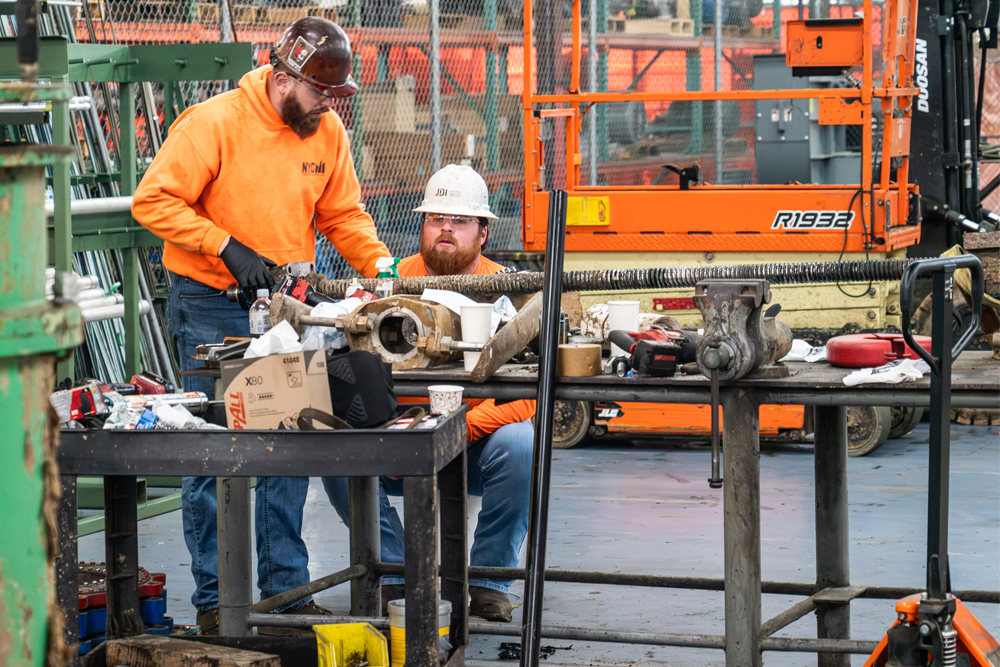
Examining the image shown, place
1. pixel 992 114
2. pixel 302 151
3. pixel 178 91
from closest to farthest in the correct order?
pixel 302 151 < pixel 178 91 < pixel 992 114

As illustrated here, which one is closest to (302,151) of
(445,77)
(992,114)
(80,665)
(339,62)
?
(339,62)

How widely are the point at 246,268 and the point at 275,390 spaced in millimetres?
1153

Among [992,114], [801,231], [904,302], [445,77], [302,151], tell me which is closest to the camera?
[904,302]

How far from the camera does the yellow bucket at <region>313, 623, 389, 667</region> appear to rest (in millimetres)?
2711

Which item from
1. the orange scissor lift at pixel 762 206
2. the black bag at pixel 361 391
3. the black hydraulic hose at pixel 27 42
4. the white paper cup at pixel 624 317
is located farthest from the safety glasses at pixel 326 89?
the orange scissor lift at pixel 762 206

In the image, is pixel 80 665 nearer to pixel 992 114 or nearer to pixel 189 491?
pixel 189 491

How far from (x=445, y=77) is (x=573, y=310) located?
134 inches

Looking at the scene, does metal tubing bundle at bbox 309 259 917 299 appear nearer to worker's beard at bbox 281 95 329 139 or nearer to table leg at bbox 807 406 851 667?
table leg at bbox 807 406 851 667

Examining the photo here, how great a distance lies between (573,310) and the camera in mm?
6398

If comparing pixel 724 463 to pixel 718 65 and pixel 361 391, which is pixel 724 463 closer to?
pixel 361 391

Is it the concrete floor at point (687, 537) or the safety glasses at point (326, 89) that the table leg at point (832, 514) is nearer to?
the concrete floor at point (687, 537)

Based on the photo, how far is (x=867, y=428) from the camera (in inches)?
250

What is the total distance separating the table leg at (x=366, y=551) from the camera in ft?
12.2

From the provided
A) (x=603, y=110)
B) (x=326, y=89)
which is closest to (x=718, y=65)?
(x=603, y=110)
